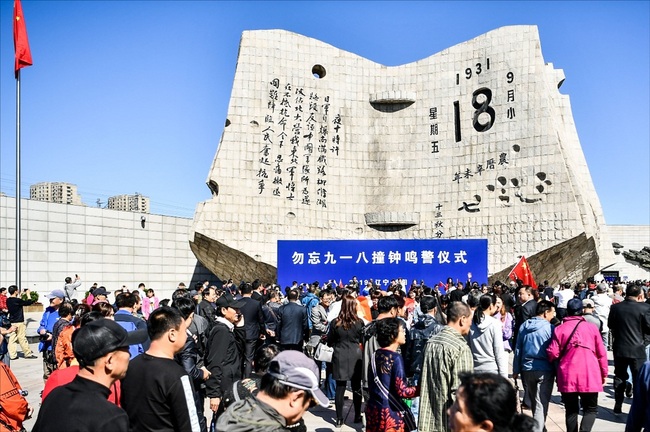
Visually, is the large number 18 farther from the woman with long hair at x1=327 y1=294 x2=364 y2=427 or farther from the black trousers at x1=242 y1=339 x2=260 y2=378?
→ the woman with long hair at x1=327 y1=294 x2=364 y2=427

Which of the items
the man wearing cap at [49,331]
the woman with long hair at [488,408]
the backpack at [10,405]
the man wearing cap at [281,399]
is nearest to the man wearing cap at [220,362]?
the backpack at [10,405]

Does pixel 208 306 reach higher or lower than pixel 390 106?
lower

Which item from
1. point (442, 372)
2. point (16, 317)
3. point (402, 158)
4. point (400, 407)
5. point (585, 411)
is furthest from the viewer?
point (402, 158)

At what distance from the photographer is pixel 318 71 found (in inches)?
958

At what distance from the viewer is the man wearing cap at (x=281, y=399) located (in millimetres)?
2557

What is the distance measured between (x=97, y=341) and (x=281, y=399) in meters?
0.84

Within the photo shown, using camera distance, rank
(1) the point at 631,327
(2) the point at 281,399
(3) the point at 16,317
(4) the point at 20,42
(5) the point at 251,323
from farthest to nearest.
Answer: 1. (4) the point at 20,42
2. (3) the point at 16,317
3. (5) the point at 251,323
4. (1) the point at 631,327
5. (2) the point at 281,399

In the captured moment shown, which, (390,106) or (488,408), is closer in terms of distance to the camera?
(488,408)

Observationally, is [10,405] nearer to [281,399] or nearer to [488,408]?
[281,399]

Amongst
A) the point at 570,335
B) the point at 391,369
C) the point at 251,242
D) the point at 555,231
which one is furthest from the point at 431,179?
the point at 391,369

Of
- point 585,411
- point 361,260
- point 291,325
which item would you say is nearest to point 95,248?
point 361,260

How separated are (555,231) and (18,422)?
1913cm

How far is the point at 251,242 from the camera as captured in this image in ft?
72.5

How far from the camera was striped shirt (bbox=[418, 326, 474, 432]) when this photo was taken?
416 centimetres
